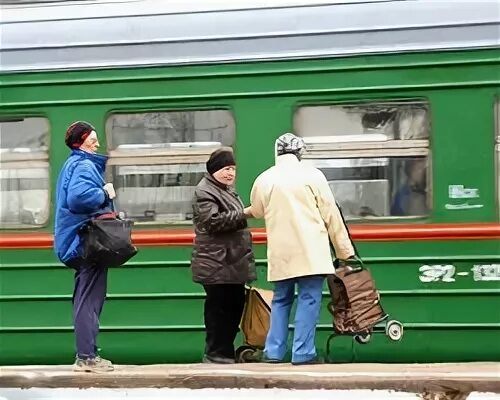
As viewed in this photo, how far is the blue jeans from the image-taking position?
6.85 meters

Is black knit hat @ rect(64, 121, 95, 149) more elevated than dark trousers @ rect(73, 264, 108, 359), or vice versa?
black knit hat @ rect(64, 121, 95, 149)

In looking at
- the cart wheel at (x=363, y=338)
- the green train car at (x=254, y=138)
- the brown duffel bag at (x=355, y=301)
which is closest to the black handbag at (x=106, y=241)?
the green train car at (x=254, y=138)

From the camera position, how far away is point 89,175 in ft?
22.1

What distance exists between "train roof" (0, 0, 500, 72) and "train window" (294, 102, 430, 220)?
400mm

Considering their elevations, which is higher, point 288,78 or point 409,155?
point 288,78

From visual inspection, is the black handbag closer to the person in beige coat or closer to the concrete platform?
the concrete platform

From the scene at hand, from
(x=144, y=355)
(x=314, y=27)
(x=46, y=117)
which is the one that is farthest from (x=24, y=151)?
(x=314, y=27)

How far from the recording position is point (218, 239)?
697 cm

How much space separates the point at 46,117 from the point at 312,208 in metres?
2.07

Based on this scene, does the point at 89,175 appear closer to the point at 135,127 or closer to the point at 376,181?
the point at 135,127

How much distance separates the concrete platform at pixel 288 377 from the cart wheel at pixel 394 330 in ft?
0.69

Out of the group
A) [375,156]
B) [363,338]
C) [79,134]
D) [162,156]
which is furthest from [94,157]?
[363,338]

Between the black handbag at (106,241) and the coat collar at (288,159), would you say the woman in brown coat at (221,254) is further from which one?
the black handbag at (106,241)

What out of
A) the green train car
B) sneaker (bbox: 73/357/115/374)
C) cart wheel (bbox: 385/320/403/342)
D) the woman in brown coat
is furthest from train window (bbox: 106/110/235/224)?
cart wheel (bbox: 385/320/403/342)
